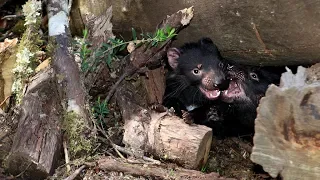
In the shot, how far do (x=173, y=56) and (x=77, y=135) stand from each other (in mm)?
1403

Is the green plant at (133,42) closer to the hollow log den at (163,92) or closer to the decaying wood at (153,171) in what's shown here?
the hollow log den at (163,92)

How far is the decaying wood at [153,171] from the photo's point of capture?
358cm

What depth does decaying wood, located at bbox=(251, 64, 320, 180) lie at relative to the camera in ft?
8.98

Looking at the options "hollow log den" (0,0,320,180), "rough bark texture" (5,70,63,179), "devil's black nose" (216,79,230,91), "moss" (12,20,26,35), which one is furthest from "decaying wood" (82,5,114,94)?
"moss" (12,20,26,35)

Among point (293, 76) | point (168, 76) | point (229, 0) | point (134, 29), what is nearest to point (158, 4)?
point (134, 29)

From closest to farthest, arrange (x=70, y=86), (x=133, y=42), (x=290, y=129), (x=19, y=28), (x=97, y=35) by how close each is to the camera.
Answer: (x=290, y=129), (x=70, y=86), (x=133, y=42), (x=97, y=35), (x=19, y=28)

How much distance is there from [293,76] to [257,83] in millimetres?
2001

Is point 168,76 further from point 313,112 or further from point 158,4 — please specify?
point 313,112

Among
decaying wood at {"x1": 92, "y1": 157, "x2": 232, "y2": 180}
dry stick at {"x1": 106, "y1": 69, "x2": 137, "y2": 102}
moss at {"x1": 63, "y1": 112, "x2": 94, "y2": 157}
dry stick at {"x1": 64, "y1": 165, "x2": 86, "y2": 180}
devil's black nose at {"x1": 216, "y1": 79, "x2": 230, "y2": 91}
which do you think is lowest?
dry stick at {"x1": 64, "y1": 165, "x2": 86, "y2": 180}

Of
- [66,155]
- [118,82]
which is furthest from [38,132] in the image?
[118,82]

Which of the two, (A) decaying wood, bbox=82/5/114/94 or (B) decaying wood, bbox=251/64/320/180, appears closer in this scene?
(B) decaying wood, bbox=251/64/320/180

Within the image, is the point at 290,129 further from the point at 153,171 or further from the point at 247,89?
the point at 247,89

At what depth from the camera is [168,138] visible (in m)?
3.90

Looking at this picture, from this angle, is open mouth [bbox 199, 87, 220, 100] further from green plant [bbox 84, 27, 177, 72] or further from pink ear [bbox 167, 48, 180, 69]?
green plant [bbox 84, 27, 177, 72]
